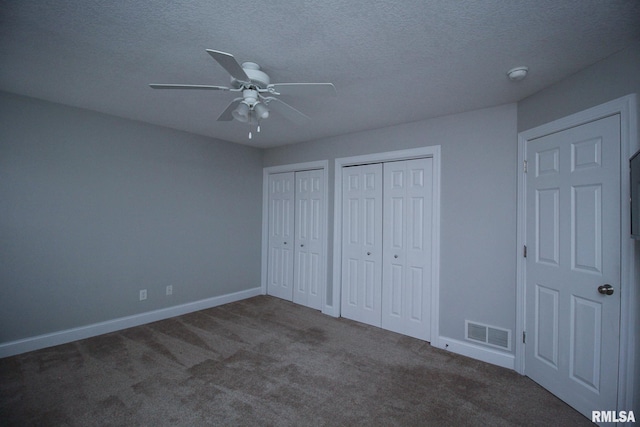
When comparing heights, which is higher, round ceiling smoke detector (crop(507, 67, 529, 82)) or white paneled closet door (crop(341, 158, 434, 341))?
round ceiling smoke detector (crop(507, 67, 529, 82))

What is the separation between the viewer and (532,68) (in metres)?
2.06

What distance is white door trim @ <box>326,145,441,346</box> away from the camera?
3105mm

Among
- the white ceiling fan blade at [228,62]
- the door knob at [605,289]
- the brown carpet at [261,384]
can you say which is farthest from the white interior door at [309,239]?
the door knob at [605,289]

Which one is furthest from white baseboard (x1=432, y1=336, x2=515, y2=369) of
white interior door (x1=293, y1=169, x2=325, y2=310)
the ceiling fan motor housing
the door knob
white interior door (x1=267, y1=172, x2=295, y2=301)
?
the ceiling fan motor housing

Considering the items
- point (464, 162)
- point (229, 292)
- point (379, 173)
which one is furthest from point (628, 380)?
point (229, 292)

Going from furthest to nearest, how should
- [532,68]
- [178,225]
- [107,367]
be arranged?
1. [178,225]
2. [107,367]
3. [532,68]

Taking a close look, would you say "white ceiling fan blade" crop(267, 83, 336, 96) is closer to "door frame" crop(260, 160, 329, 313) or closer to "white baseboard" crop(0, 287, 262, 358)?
"door frame" crop(260, 160, 329, 313)

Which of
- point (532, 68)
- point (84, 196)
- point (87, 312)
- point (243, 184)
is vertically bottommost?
point (87, 312)

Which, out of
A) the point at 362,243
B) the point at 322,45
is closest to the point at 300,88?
the point at 322,45

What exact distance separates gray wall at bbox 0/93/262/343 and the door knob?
430 centimetres

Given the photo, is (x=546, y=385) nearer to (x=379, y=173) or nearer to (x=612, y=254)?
(x=612, y=254)

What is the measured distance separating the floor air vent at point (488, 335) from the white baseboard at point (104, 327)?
3.39m

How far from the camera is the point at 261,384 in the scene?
7.68 ft

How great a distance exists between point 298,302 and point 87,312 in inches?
105
